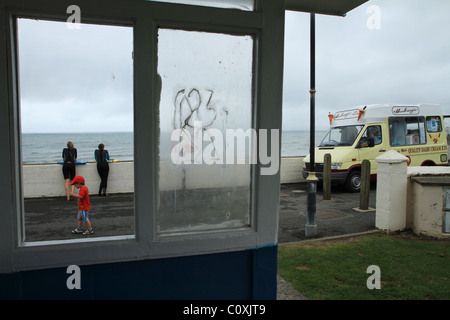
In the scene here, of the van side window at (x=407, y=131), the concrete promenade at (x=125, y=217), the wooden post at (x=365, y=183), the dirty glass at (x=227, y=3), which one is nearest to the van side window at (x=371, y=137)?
the van side window at (x=407, y=131)

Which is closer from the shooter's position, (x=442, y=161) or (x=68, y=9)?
(x=68, y=9)

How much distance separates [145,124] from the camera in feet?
8.09

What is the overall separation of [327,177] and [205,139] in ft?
28.2

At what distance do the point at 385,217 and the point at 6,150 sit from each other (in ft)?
20.5

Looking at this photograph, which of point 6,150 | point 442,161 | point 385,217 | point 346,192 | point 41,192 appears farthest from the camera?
point 442,161

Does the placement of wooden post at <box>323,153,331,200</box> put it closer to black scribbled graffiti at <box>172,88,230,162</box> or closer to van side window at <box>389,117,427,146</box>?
van side window at <box>389,117,427,146</box>

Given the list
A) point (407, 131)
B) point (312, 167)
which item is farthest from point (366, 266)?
point (407, 131)

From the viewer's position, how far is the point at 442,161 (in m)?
13.3

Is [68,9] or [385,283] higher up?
[68,9]

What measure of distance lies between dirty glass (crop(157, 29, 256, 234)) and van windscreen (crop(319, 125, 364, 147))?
1004 cm

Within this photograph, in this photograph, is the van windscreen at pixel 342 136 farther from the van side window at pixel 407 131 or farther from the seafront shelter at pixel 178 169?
the seafront shelter at pixel 178 169
